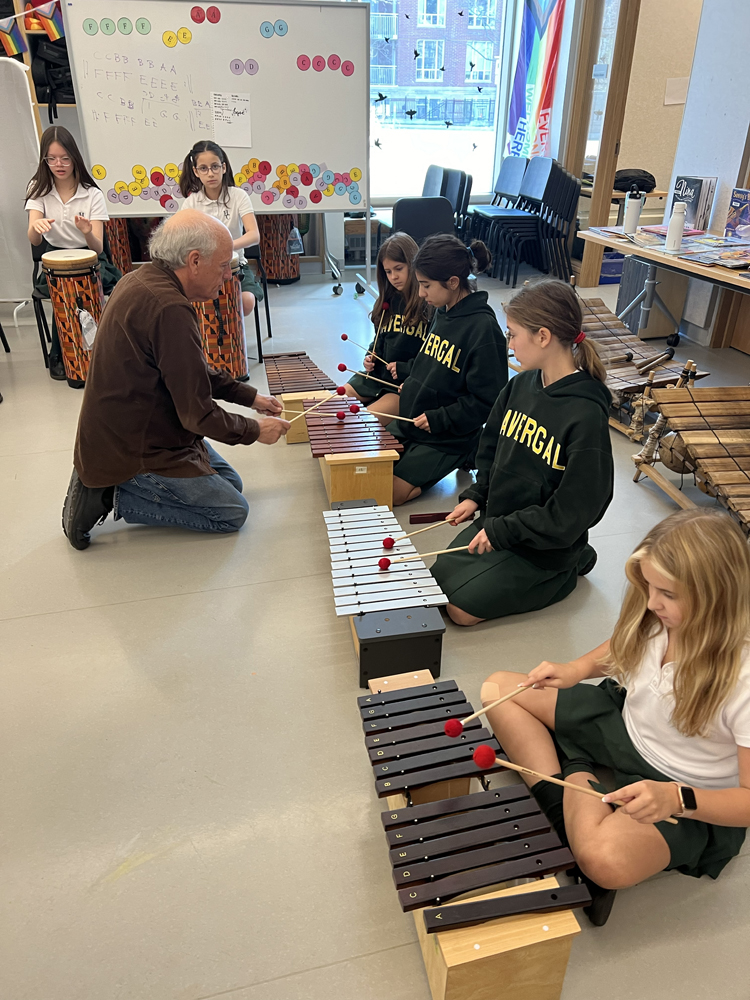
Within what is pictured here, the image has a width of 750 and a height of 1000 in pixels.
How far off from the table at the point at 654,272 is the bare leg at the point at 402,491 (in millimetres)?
2296

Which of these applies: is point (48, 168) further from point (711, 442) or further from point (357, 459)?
point (711, 442)

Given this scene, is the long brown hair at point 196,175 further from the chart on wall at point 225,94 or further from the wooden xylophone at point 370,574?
the wooden xylophone at point 370,574

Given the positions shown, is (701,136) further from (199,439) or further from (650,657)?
(650,657)

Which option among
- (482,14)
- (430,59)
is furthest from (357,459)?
(482,14)

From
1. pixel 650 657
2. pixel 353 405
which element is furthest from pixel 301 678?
pixel 353 405

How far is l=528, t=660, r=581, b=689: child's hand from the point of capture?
1896 millimetres

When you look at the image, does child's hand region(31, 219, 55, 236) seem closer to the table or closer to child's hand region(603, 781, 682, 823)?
the table

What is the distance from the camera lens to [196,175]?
5.11m

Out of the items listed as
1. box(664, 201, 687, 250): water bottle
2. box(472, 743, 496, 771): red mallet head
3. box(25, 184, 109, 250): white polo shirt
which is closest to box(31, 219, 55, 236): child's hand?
box(25, 184, 109, 250): white polo shirt

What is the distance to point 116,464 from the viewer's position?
3.15 meters

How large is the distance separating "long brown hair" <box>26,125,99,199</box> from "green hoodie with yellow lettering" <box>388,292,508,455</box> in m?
3.24

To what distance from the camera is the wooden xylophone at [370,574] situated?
2527 mm

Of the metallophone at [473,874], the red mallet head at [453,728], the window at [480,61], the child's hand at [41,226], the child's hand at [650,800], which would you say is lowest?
the metallophone at [473,874]

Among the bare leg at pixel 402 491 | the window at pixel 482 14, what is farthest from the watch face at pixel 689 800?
the window at pixel 482 14
